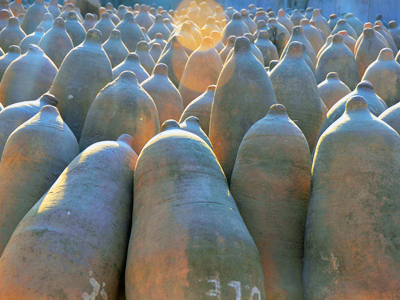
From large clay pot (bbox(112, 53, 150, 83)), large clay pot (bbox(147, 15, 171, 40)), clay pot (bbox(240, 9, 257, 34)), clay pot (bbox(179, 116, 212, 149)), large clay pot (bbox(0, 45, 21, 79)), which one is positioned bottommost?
large clay pot (bbox(147, 15, 171, 40))

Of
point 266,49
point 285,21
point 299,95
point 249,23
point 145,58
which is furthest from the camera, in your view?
point 285,21

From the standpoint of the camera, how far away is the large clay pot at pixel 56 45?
5211 mm

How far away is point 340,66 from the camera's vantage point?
5164 millimetres

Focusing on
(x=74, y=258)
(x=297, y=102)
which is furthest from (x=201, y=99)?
(x=74, y=258)

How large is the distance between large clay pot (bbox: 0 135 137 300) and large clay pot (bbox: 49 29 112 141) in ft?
3.91

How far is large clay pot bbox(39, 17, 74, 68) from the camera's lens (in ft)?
17.1

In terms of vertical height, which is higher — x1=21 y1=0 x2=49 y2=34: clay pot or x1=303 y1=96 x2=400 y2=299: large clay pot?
x1=303 y1=96 x2=400 y2=299: large clay pot

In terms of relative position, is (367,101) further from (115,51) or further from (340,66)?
(115,51)

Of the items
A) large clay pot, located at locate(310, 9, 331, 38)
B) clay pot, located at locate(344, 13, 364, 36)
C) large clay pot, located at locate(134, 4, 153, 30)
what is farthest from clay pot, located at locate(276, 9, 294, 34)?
large clay pot, located at locate(134, 4, 153, 30)

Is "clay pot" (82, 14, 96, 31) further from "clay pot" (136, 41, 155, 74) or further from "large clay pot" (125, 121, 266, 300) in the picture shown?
"large clay pot" (125, 121, 266, 300)

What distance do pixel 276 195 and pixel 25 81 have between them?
9.10 ft

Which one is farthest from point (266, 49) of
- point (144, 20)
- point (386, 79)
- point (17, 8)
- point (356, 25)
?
point (17, 8)

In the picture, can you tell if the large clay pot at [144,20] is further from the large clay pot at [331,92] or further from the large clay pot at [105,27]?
the large clay pot at [331,92]

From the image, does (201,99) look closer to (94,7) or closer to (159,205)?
(159,205)
